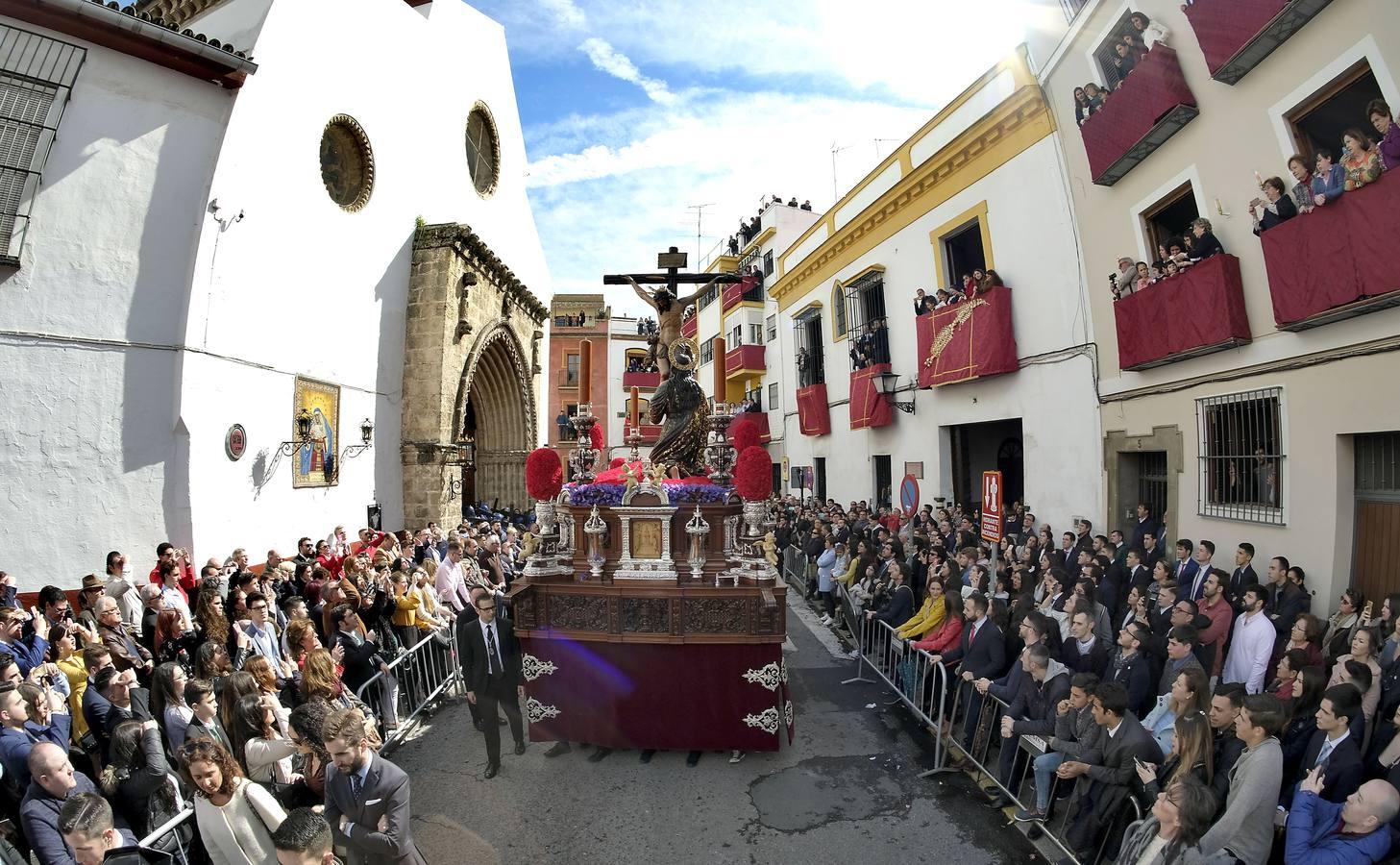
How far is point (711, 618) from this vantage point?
19.6 feet

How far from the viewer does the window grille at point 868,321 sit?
646 inches

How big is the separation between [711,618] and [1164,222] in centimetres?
790

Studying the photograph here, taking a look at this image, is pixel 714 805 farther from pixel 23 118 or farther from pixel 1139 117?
pixel 23 118

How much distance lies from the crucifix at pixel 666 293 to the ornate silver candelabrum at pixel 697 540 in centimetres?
217

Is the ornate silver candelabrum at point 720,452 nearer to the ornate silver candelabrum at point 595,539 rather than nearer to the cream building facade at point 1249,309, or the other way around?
the ornate silver candelabrum at point 595,539

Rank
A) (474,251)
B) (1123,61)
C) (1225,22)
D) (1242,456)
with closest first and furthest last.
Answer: (1225,22)
(1242,456)
(1123,61)
(474,251)

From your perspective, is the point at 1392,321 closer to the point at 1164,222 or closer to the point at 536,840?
the point at 1164,222

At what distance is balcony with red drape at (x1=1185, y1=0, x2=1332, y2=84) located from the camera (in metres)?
5.96

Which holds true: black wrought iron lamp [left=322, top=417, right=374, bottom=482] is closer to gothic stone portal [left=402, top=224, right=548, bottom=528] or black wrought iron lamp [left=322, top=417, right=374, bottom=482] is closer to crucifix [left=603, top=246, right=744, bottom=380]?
gothic stone portal [left=402, top=224, right=548, bottom=528]

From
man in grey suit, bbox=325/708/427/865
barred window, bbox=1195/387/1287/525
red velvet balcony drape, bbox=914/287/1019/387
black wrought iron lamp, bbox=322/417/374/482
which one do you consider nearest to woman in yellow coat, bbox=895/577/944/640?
barred window, bbox=1195/387/1287/525

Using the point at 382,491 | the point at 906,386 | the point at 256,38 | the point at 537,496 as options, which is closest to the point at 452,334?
the point at 382,491

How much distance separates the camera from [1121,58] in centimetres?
866

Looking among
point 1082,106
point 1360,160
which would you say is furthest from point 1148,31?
point 1360,160

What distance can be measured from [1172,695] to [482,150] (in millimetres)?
18869
